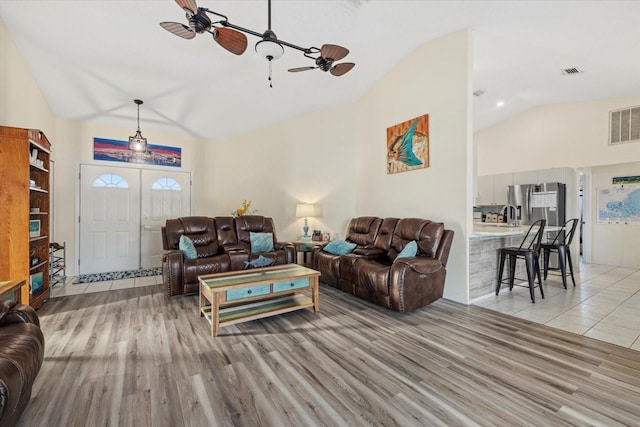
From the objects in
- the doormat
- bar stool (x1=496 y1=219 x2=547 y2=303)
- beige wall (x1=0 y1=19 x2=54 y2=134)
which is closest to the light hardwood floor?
bar stool (x1=496 y1=219 x2=547 y2=303)

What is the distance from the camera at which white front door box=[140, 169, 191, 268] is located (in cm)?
551

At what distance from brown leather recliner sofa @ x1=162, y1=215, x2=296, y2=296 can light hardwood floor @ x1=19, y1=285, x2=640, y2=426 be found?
69 centimetres

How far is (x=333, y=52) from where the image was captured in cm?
262

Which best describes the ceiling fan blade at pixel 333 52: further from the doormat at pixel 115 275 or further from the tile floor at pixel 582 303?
the doormat at pixel 115 275

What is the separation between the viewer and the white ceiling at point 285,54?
114 inches

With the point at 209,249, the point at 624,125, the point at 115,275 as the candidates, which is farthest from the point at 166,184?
the point at 624,125

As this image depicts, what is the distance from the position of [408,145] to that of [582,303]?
2939 millimetres

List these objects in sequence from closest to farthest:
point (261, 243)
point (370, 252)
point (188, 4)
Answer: point (188, 4) < point (370, 252) < point (261, 243)

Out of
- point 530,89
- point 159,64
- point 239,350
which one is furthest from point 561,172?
point 159,64

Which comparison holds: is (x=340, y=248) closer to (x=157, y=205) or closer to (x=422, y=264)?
(x=422, y=264)

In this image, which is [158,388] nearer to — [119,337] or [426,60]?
[119,337]

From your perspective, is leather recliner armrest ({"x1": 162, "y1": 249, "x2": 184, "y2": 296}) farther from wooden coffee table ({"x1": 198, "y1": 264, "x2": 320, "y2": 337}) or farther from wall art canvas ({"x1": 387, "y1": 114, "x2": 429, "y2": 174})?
wall art canvas ({"x1": 387, "y1": 114, "x2": 429, "y2": 174})

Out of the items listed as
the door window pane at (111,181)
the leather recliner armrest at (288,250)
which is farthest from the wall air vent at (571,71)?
the door window pane at (111,181)

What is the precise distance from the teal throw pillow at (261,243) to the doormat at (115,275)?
1906 millimetres
